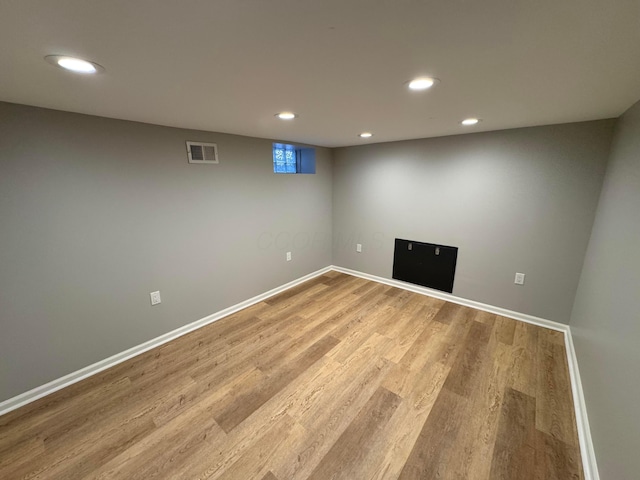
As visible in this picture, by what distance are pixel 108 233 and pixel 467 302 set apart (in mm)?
3694

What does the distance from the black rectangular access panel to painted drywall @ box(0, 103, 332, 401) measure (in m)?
1.97

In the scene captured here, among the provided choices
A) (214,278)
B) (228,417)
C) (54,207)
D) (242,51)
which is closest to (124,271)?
(54,207)

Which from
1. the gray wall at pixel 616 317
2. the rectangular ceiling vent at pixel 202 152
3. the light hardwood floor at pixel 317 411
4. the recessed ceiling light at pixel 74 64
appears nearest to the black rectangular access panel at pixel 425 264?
the light hardwood floor at pixel 317 411

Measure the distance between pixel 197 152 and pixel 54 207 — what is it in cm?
112

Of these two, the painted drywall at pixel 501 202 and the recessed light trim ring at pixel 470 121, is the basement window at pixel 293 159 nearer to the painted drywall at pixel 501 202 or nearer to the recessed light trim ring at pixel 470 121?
the painted drywall at pixel 501 202

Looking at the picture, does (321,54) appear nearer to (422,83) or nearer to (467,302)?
(422,83)

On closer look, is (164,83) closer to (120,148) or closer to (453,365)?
(120,148)

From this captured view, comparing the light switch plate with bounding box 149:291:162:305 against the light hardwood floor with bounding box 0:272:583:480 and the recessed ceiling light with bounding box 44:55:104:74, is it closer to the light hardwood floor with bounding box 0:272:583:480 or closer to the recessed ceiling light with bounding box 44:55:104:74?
the light hardwood floor with bounding box 0:272:583:480

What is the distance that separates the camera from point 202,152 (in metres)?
2.41

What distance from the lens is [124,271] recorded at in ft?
6.79

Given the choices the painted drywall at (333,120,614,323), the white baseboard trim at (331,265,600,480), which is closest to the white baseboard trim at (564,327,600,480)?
the white baseboard trim at (331,265,600,480)

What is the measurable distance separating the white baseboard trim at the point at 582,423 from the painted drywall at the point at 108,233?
294 cm

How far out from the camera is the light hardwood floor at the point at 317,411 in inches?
53.0

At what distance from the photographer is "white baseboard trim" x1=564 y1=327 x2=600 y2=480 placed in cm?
129
